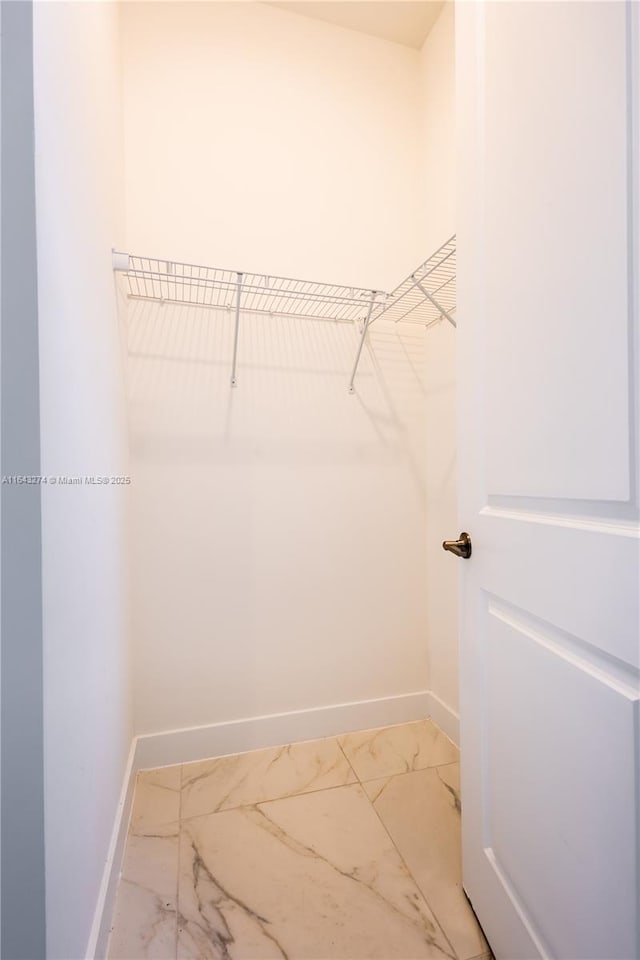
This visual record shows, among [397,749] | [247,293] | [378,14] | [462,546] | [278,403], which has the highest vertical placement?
[378,14]

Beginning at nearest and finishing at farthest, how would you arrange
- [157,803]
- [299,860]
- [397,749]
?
[299,860], [157,803], [397,749]

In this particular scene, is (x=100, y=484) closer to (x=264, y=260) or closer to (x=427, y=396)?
(x=264, y=260)

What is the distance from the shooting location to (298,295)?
1402mm

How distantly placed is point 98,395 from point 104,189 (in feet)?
1.87

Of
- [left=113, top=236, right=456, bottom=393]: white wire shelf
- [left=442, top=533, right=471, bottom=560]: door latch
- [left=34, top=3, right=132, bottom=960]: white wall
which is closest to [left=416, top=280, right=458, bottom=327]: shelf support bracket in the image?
[left=113, top=236, right=456, bottom=393]: white wire shelf

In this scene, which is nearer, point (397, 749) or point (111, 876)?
point (111, 876)

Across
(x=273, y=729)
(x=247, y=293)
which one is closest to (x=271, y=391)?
(x=247, y=293)

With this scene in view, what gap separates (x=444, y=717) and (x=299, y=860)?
769 mm

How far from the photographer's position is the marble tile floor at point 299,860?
884 mm

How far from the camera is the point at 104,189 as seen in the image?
1037 mm

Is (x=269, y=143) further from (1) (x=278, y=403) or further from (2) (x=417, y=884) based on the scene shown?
(2) (x=417, y=884)

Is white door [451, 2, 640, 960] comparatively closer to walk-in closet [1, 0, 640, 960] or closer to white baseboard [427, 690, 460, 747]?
walk-in closet [1, 0, 640, 960]

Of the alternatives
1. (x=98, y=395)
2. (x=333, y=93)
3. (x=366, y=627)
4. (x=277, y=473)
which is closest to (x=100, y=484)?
(x=98, y=395)

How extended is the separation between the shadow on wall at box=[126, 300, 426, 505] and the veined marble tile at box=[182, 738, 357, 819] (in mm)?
1072
